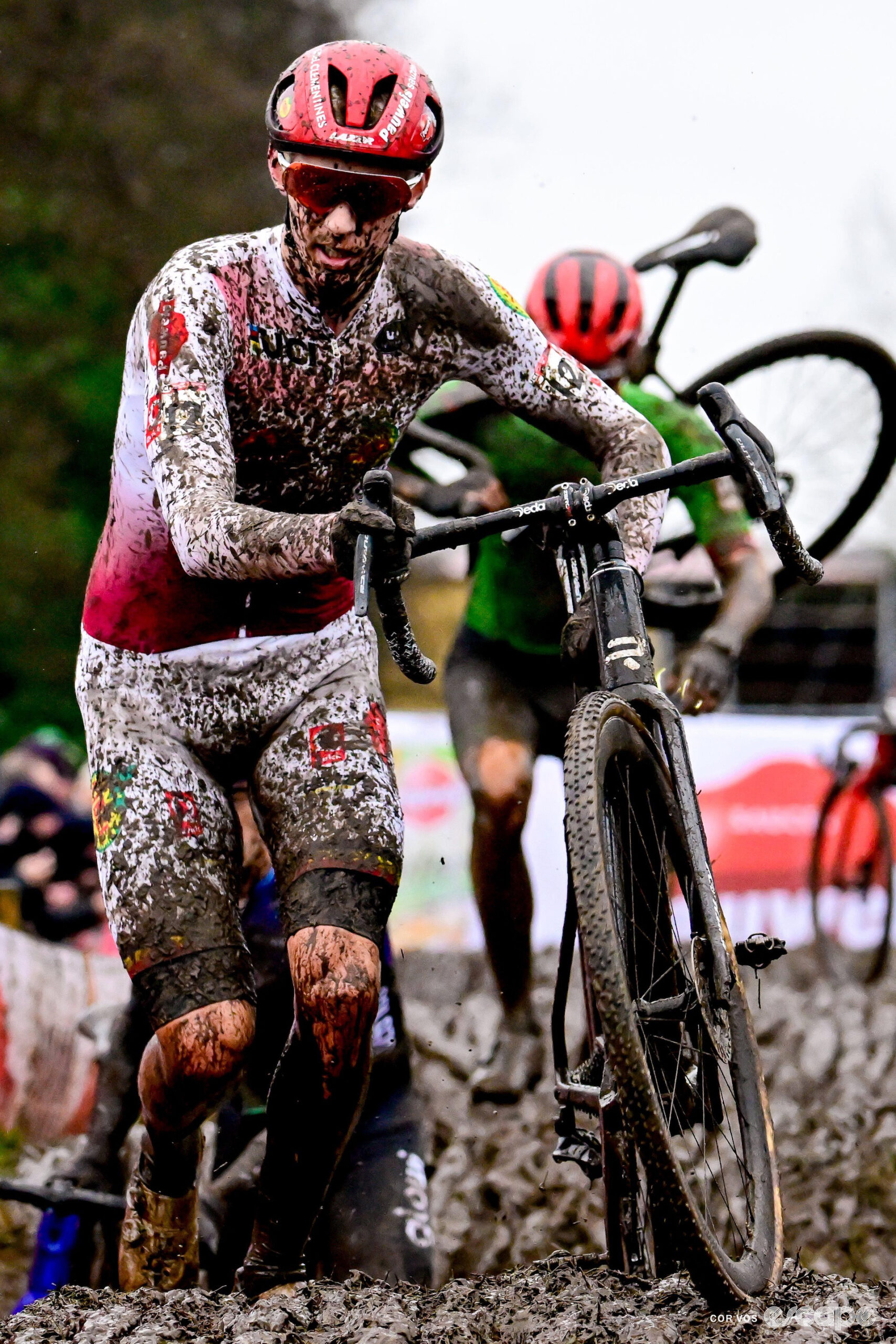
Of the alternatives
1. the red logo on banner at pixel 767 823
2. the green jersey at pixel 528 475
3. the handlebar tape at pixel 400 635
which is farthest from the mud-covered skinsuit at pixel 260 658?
the red logo on banner at pixel 767 823

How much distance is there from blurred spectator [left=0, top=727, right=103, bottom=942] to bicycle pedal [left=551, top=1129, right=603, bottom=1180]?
481 cm

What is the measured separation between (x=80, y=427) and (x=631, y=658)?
12798mm

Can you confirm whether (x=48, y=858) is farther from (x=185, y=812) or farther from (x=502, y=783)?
(x=185, y=812)

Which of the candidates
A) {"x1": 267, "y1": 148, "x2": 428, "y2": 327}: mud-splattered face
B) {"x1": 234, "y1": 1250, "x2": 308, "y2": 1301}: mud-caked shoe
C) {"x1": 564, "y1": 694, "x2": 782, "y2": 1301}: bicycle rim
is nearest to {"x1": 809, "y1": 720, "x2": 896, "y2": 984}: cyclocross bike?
{"x1": 564, "y1": 694, "x2": 782, "y2": 1301}: bicycle rim

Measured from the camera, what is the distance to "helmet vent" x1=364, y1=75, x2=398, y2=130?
3.21 m

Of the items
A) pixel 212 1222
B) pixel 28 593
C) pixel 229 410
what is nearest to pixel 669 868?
pixel 229 410

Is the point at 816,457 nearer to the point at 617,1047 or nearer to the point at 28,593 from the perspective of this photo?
the point at 617,1047

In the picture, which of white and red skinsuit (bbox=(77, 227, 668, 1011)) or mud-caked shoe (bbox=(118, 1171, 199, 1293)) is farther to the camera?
mud-caked shoe (bbox=(118, 1171, 199, 1293))

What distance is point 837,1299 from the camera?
118 inches

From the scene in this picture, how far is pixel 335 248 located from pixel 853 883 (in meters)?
7.00

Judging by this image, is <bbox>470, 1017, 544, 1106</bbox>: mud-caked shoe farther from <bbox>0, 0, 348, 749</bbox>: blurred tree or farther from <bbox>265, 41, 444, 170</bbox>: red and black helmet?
<bbox>0, 0, 348, 749</bbox>: blurred tree

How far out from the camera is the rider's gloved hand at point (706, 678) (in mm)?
5145

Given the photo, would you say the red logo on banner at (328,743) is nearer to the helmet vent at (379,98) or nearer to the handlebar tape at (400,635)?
the handlebar tape at (400,635)

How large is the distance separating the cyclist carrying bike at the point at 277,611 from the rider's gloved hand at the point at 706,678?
1.62 meters
